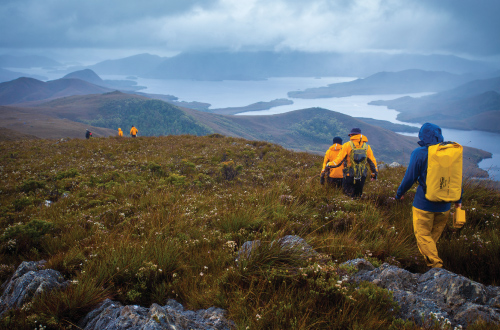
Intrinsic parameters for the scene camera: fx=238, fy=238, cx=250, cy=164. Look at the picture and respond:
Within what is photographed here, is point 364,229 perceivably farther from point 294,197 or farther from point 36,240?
point 36,240

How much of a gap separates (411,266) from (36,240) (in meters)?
7.49

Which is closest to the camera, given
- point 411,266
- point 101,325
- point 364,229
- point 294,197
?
point 101,325

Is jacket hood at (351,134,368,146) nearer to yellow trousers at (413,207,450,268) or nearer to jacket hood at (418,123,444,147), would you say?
jacket hood at (418,123,444,147)

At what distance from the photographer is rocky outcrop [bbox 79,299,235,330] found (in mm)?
2533

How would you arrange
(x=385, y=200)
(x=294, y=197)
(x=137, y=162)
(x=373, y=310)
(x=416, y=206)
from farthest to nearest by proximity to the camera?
(x=137, y=162)
(x=385, y=200)
(x=294, y=197)
(x=416, y=206)
(x=373, y=310)

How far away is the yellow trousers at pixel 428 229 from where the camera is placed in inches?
173

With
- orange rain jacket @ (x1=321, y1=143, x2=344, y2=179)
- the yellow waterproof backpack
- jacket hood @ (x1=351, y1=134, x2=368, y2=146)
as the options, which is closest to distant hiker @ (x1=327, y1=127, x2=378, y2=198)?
jacket hood @ (x1=351, y1=134, x2=368, y2=146)

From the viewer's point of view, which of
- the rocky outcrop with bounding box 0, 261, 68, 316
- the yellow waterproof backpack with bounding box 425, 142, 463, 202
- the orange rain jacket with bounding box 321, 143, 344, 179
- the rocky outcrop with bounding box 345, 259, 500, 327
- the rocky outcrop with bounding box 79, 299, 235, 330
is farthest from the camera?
the orange rain jacket with bounding box 321, 143, 344, 179

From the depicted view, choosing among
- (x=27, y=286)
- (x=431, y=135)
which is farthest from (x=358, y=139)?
(x=27, y=286)

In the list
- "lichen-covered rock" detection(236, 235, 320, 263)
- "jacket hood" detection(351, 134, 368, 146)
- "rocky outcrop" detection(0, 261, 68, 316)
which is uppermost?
"jacket hood" detection(351, 134, 368, 146)

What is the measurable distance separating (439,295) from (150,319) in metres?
3.60

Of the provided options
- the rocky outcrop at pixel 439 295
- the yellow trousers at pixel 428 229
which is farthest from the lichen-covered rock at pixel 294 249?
the yellow trousers at pixel 428 229

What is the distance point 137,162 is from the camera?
13.8 m

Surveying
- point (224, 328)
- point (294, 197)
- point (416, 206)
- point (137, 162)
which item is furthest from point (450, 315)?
point (137, 162)
